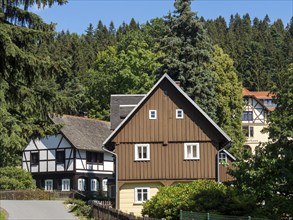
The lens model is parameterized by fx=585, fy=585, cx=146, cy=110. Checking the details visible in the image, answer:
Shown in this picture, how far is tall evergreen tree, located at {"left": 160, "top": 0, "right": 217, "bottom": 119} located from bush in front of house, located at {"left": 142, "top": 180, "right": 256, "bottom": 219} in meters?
24.9

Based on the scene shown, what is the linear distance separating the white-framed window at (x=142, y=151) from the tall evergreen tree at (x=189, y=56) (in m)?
13.7

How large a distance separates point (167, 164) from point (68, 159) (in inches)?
752

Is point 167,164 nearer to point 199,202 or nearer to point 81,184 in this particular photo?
point 199,202

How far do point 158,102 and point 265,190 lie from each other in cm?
1695

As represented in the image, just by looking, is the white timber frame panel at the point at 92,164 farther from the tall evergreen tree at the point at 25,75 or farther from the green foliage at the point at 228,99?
the tall evergreen tree at the point at 25,75

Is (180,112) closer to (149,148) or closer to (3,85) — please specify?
(149,148)

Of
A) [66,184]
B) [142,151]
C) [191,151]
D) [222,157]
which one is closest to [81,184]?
[66,184]

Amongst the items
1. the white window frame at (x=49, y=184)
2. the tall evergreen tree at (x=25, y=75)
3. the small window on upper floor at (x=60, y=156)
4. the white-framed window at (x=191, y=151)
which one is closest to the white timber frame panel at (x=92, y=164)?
the small window on upper floor at (x=60, y=156)

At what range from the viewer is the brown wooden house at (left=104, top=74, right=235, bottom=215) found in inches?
1452

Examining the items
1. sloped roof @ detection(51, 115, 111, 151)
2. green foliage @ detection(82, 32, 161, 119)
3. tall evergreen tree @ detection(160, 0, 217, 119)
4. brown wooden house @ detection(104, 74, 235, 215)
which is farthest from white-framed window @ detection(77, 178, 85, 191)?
brown wooden house @ detection(104, 74, 235, 215)

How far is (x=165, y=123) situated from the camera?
37.6 metres

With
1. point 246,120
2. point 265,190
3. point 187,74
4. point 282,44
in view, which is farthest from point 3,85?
point 282,44

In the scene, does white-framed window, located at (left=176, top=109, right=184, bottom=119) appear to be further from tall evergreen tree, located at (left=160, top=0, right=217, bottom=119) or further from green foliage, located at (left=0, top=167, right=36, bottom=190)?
green foliage, located at (left=0, top=167, right=36, bottom=190)

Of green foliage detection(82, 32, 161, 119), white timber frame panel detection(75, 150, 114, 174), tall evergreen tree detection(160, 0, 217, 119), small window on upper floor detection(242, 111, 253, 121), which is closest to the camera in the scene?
tall evergreen tree detection(160, 0, 217, 119)
